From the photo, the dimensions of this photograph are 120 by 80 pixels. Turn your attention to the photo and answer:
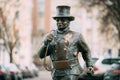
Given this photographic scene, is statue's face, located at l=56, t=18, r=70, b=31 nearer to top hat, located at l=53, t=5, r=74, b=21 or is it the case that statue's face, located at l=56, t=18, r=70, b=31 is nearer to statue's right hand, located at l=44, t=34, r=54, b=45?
top hat, located at l=53, t=5, r=74, b=21

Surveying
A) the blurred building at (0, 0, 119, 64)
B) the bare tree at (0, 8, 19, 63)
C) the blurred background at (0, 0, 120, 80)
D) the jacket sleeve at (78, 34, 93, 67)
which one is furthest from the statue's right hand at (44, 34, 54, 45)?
the blurred building at (0, 0, 119, 64)

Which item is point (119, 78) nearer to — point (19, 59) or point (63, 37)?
point (63, 37)

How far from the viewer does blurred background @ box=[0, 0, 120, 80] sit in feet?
180

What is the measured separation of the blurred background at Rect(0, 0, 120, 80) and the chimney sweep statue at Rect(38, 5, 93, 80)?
21.6 inches

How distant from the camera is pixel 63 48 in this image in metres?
12.0

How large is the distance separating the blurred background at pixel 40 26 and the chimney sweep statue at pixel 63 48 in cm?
55

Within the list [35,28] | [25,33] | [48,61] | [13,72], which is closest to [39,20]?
[35,28]

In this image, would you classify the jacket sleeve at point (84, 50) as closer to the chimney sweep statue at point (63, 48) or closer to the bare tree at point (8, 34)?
the chimney sweep statue at point (63, 48)

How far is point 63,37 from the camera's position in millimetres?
11984

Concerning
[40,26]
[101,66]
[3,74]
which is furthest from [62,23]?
[40,26]

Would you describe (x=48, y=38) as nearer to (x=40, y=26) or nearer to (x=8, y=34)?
(x=8, y=34)

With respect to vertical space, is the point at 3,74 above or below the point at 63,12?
below

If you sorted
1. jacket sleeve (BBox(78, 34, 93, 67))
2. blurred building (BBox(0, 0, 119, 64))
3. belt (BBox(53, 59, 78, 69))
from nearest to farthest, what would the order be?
belt (BBox(53, 59, 78, 69)) < jacket sleeve (BBox(78, 34, 93, 67)) < blurred building (BBox(0, 0, 119, 64))

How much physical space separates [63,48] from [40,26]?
341 ft
